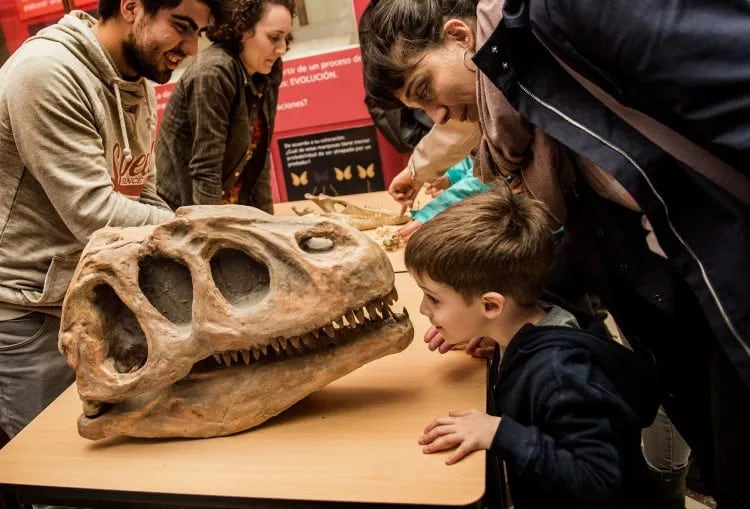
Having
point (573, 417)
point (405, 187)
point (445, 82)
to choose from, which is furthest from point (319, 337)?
point (405, 187)

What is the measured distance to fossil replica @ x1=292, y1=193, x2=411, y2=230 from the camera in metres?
3.07

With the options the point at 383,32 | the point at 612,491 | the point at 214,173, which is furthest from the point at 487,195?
the point at 214,173

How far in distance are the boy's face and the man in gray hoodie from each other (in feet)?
2.98

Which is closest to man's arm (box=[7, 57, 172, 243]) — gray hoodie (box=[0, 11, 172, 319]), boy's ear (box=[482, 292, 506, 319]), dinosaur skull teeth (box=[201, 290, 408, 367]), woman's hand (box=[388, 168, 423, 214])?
gray hoodie (box=[0, 11, 172, 319])

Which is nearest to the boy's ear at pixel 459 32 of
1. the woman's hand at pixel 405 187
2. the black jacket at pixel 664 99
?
the black jacket at pixel 664 99

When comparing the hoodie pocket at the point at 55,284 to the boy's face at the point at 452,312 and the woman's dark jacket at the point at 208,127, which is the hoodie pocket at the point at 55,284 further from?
the boy's face at the point at 452,312

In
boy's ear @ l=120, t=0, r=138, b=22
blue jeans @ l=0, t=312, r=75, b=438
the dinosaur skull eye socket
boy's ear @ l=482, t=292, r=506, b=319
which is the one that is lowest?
blue jeans @ l=0, t=312, r=75, b=438

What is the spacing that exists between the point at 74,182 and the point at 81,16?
65cm

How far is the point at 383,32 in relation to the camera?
1.73m

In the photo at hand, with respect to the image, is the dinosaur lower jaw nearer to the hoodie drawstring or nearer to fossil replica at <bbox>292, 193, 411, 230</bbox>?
the hoodie drawstring

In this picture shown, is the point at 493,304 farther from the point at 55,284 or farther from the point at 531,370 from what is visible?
the point at 55,284

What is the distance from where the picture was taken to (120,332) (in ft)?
5.18

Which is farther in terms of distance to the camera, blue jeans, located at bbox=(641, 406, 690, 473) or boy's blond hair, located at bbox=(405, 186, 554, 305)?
blue jeans, located at bbox=(641, 406, 690, 473)

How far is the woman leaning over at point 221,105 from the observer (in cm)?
281
